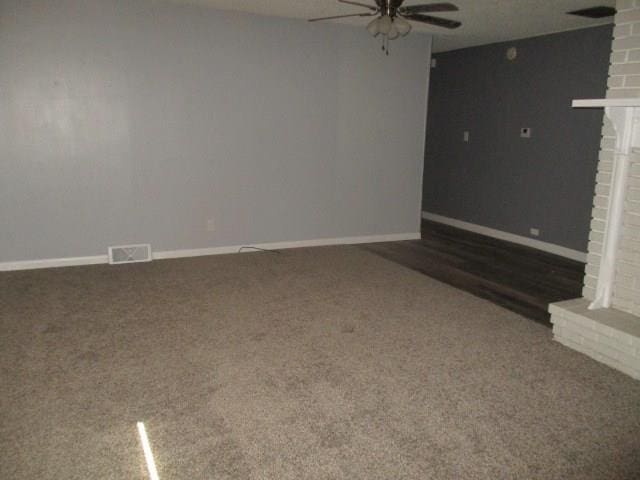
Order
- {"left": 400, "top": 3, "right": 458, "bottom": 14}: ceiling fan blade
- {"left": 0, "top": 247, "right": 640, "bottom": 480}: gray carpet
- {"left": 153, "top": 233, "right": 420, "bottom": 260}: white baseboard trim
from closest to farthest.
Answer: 1. {"left": 0, "top": 247, "right": 640, "bottom": 480}: gray carpet
2. {"left": 400, "top": 3, "right": 458, "bottom": 14}: ceiling fan blade
3. {"left": 153, "top": 233, "right": 420, "bottom": 260}: white baseboard trim

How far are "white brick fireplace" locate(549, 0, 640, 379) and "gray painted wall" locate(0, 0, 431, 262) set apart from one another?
9.98 ft

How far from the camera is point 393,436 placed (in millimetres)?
2066

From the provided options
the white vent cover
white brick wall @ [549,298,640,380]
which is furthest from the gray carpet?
the white vent cover

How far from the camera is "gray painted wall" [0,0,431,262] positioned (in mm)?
4348

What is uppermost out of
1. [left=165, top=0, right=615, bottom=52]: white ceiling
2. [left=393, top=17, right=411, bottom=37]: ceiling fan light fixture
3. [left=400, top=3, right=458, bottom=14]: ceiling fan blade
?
[left=165, top=0, right=615, bottom=52]: white ceiling

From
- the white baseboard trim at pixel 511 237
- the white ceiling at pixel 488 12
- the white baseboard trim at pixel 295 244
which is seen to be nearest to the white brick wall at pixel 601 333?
the white baseboard trim at pixel 511 237

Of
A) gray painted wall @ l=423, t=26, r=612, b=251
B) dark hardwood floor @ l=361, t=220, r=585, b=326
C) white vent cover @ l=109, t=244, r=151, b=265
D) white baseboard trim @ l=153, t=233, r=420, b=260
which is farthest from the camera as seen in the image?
gray painted wall @ l=423, t=26, r=612, b=251

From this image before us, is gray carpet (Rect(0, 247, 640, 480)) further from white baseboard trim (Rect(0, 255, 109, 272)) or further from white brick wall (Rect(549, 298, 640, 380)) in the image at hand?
white baseboard trim (Rect(0, 255, 109, 272))

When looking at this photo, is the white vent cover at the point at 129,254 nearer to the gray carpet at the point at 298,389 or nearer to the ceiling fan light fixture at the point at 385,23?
the gray carpet at the point at 298,389

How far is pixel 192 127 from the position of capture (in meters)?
4.86

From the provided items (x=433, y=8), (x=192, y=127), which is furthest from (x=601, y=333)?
(x=192, y=127)

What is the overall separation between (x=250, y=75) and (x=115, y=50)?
1.30m

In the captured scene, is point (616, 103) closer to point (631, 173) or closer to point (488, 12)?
point (631, 173)

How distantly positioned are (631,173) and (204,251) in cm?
388
